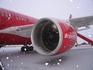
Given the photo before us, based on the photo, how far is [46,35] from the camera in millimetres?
4250

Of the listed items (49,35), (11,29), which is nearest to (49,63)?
(49,35)

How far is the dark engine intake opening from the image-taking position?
13.1 ft

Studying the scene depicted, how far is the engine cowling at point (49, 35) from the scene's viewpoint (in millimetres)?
3561

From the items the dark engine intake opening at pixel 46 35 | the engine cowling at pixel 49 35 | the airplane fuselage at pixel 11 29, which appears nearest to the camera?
the engine cowling at pixel 49 35

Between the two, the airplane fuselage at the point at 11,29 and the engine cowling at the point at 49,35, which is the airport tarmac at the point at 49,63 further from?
the airplane fuselage at the point at 11,29

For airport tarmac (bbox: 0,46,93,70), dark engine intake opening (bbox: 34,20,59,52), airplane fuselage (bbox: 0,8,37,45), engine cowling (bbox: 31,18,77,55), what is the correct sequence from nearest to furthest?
airport tarmac (bbox: 0,46,93,70) → engine cowling (bbox: 31,18,77,55) → dark engine intake opening (bbox: 34,20,59,52) → airplane fuselage (bbox: 0,8,37,45)

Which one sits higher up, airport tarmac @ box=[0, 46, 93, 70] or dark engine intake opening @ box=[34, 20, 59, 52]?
dark engine intake opening @ box=[34, 20, 59, 52]

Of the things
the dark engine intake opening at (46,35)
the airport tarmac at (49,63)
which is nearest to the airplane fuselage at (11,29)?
the dark engine intake opening at (46,35)

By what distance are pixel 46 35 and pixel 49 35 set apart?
0.11 meters

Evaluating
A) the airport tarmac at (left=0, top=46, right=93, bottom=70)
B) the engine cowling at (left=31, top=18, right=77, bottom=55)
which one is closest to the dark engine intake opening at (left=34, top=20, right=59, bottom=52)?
the engine cowling at (left=31, top=18, right=77, bottom=55)

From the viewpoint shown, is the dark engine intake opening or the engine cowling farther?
the dark engine intake opening

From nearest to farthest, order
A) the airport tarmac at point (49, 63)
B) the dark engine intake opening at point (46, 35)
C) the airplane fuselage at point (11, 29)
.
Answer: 1. the airport tarmac at point (49, 63)
2. the dark engine intake opening at point (46, 35)
3. the airplane fuselage at point (11, 29)

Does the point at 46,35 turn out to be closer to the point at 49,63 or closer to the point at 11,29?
the point at 49,63

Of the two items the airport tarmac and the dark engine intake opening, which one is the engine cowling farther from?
the airport tarmac
